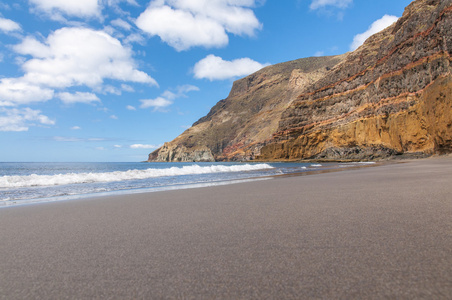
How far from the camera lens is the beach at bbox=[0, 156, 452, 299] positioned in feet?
4.68

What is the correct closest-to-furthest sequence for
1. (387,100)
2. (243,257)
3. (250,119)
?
(243,257), (387,100), (250,119)

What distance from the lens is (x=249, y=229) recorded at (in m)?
2.77

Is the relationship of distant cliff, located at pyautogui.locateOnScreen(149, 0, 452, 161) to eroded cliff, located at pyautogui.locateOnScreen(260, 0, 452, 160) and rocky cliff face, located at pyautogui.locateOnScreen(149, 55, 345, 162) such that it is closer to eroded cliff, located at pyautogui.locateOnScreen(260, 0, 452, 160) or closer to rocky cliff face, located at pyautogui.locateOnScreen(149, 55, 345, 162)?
eroded cliff, located at pyautogui.locateOnScreen(260, 0, 452, 160)

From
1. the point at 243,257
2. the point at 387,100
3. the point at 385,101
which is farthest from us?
the point at 385,101

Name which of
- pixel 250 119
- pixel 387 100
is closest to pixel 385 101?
pixel 387 100

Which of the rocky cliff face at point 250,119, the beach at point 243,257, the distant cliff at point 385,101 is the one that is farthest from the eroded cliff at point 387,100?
the rocky cliff face at point 250,119

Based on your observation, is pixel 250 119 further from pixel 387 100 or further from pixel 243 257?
pixel 243 257

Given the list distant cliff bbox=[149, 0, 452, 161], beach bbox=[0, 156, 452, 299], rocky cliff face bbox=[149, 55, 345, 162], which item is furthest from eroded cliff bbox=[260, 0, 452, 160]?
rocky cliff face bbox=[149, 55, 345, 162]

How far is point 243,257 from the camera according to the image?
1.92m

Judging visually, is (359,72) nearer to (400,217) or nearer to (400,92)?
(400,92)

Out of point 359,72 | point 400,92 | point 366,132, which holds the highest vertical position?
point 359,72

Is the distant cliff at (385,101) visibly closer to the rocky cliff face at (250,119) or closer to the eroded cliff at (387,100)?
the eroded cliff at (387,100)

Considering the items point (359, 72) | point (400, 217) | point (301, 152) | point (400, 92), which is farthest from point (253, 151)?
point (400, 217)

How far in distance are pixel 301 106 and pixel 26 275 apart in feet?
219
